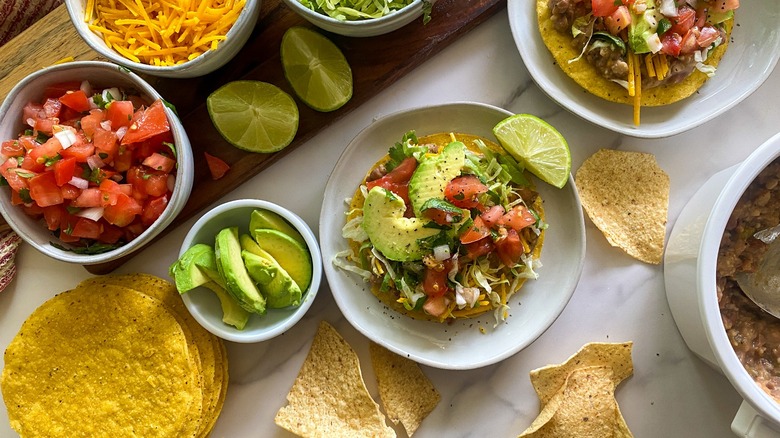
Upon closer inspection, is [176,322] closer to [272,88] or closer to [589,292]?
[272,88]

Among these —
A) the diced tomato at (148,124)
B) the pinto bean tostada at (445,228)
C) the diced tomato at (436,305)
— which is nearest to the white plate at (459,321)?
the pinto bean tostada at (445,228)

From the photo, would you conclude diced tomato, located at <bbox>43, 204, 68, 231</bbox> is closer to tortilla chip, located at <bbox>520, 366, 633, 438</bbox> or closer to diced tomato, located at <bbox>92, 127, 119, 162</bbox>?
diced tomato, located at <bbox>92, 127, 119, 162</bbox>

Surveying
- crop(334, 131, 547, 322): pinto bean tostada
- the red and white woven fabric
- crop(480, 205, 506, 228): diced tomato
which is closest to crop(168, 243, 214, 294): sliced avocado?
crop(334, 131, 547, 322): pinto bean tostada

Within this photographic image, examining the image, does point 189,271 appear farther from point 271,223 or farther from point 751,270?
point 751,270

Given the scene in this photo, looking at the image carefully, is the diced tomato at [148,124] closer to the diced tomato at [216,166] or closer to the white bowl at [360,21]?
the diced tomato at [216,166]

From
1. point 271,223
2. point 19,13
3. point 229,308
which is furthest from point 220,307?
point 19,13

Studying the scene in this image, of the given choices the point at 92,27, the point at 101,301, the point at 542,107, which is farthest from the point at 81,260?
the point at 542,107
